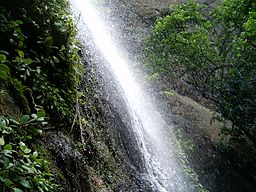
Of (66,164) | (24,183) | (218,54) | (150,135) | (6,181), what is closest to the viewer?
(6,181)

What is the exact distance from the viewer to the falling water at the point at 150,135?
5.86 metres

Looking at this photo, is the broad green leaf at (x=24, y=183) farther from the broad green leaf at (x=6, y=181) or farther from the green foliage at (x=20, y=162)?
the broad green leaf at (x=6, y=181)

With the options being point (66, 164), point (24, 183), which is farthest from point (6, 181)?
point (66, 164)

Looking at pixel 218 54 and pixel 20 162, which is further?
pixel 218 54

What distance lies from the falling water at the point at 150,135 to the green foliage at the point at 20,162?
283cm

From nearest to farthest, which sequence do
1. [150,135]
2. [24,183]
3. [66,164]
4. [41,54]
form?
[24,183], [66,164], [41,54], [150,135]

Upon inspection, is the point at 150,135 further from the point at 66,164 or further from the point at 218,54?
the point at 218,54

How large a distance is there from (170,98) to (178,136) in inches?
91.9

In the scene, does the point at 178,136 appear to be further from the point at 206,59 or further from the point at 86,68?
the point at 86,68

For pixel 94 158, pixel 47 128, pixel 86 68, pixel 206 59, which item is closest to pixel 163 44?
pixel 206 59

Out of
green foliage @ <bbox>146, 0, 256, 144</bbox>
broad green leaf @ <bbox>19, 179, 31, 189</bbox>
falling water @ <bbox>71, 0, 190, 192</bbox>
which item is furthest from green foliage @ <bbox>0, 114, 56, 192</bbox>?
green foliage @ <bbox>146, 0, 256, 144</bbox>

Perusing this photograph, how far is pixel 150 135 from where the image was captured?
7.61 meters

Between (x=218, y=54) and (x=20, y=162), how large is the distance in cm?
975

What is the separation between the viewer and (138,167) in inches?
205
